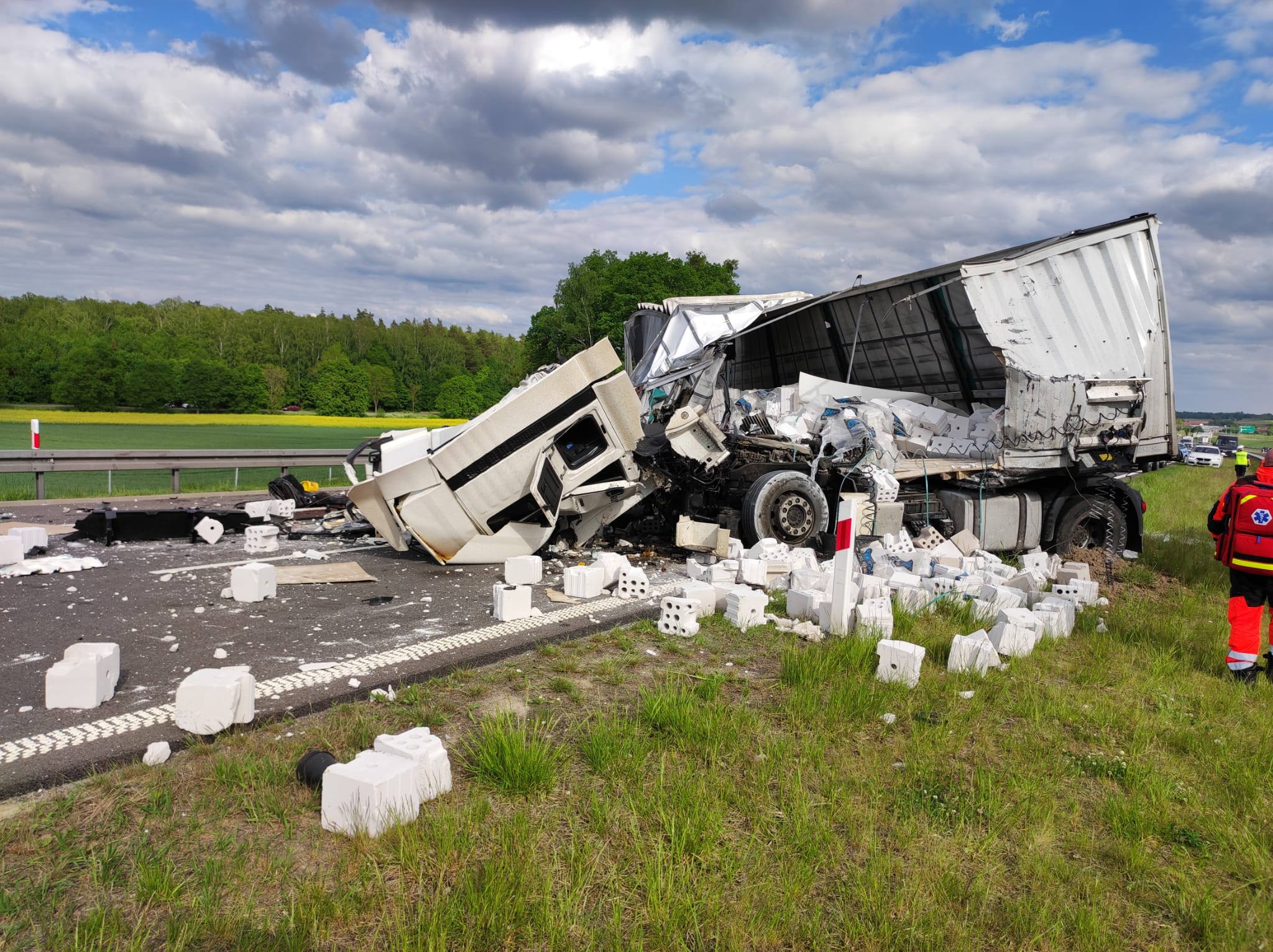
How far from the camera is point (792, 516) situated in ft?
25.0

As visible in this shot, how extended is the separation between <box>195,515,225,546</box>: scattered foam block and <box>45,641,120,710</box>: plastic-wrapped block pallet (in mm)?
4501

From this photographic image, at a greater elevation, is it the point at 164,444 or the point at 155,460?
the point at 155,460

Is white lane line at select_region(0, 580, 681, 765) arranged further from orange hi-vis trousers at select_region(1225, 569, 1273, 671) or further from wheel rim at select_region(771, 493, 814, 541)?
orange hi-vis trousers at select_region(1225, 569, 1273, 671)

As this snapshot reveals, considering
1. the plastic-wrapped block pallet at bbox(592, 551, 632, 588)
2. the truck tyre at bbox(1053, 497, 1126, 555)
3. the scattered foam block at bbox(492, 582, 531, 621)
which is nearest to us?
the scattered foam block at bbox(492, 582, 531, 621)

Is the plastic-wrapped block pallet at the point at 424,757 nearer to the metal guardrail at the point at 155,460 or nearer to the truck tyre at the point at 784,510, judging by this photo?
the truck tyre at the point at 784,510

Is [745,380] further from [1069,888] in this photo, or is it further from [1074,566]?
[1069,888]

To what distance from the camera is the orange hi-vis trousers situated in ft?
15.3

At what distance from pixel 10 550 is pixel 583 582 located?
4.55m

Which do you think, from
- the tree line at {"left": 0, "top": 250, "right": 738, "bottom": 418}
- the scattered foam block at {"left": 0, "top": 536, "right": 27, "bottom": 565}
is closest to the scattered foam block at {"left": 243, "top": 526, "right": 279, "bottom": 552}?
the scattered foam block at {"left": 0, "top": 536, "right": 27, "bottom": 565}

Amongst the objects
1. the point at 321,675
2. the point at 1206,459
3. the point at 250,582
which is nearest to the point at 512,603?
the point at 321,675

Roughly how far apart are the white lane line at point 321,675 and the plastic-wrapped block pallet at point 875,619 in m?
1.63

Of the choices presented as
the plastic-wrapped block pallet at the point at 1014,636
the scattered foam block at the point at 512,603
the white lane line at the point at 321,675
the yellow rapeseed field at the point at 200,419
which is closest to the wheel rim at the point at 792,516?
the white lane line at the point at 321,675

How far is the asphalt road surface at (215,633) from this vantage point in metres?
3.17

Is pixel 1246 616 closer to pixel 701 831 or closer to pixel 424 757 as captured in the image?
pixel 701 831
